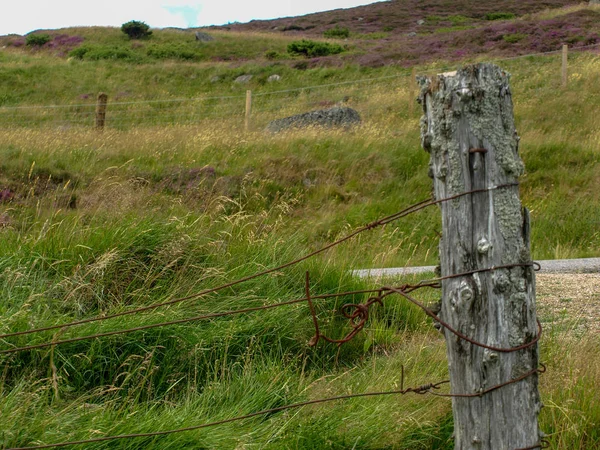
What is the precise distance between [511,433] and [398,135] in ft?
45.0

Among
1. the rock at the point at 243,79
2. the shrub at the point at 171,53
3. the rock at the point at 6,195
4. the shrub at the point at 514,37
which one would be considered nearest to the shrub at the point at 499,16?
the shrub at the point at 514,37

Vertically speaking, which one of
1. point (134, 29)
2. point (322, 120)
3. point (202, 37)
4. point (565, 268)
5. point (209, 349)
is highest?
point (134, 29)

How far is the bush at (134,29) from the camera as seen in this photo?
42.2 m

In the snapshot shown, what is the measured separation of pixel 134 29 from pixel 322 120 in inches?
1115

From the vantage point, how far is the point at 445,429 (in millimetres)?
3479

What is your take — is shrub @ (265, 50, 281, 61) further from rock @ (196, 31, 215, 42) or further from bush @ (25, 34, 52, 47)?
bush @ (25, 34, 52, 47)

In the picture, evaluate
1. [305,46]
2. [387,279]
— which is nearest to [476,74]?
[387,279]

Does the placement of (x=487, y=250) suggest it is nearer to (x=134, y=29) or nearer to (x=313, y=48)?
(x=313, y=48)

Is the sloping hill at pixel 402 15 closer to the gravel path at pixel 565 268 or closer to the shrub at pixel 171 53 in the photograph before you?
the shrub at pixel 171 53

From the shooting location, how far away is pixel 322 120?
17.7 m

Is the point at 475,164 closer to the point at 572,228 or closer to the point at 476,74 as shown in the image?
the point at 476,74

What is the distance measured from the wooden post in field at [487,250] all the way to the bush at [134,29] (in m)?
42.3

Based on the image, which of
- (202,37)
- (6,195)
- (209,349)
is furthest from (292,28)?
(209,349)

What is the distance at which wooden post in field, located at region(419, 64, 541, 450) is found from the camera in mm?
2445
